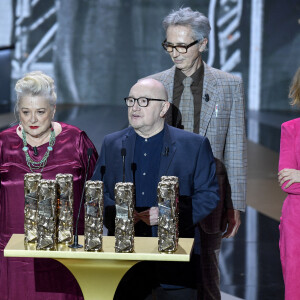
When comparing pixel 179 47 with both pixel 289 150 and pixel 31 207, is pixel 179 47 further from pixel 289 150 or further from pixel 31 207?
pixel 31 207

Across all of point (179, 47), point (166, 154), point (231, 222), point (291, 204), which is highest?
point (179, 47)

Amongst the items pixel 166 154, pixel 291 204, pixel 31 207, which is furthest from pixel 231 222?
pixel 31 207

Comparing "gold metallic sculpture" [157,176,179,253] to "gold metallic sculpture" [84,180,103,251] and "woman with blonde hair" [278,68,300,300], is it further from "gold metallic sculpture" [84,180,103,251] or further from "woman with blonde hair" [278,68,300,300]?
"woman with blonde hair" [278,68,300,300]

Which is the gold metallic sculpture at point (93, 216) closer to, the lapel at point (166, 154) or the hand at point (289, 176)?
the lapel at point (166, 154)

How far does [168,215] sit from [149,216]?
0.78 ft

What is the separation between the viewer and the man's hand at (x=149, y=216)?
3.09 metres

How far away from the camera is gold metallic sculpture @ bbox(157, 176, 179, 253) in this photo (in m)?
2.85

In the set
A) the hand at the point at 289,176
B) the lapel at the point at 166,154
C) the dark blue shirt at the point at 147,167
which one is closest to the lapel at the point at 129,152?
the dark blue shirt at the point at 147,167

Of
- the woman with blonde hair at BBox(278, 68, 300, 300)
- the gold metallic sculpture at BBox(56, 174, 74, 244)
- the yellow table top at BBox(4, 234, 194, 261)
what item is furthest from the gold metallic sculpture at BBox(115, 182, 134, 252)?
the woman with blonde hair at BBox(278, 68, 300, 300)

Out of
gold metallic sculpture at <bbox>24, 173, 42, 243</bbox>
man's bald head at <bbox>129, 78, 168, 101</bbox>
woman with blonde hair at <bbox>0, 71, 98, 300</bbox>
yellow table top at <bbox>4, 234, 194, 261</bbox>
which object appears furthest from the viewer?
woman with blonde hair at <bbox>0, 71, 98, 300</bbox>

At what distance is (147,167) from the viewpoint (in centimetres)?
339

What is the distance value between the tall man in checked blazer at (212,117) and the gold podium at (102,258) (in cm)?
91

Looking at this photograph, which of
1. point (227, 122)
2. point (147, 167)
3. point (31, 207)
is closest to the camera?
point (31, 207)

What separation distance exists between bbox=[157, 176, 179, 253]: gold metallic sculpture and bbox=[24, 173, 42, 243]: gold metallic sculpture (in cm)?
51
